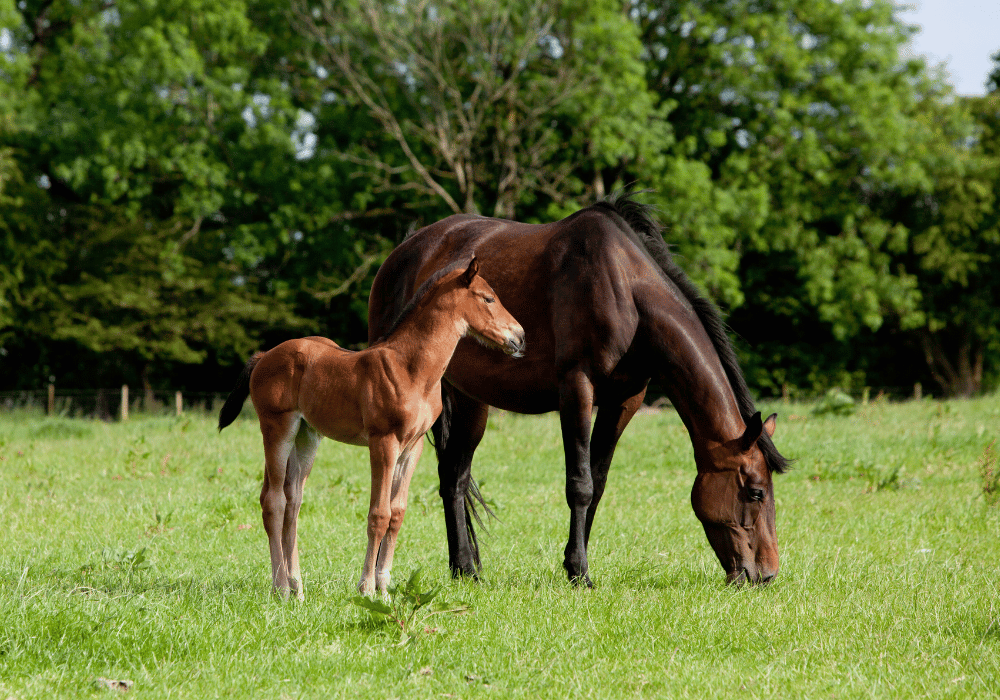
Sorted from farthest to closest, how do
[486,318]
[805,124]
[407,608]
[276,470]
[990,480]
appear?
[805,124] < [990,480] < [276,470] < [486,318] < [407,608]

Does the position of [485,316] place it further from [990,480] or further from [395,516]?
[990,480]

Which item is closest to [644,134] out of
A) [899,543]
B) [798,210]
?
[798,210]

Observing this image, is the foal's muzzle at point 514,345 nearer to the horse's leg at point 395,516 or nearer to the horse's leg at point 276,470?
the horse's leg at point 395,516

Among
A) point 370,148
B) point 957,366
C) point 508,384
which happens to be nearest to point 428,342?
point 508,384

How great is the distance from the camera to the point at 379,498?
15.7ft

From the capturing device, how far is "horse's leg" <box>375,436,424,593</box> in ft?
16.1

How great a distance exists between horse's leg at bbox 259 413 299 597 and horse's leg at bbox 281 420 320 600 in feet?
0.13

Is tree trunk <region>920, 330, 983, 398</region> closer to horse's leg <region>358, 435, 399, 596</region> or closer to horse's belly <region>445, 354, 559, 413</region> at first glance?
horse's belly <region>445, 354, 559, 413</region>

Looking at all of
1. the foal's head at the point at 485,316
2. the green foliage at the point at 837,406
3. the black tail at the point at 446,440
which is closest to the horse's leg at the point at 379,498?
the foal's head at the point at 485,316

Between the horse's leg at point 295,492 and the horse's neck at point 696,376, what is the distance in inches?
84.3

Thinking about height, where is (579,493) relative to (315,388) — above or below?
below

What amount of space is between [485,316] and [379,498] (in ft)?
3.59

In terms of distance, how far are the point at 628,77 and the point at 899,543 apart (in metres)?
18.0

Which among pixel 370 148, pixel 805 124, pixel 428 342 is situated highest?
pixel 805 124
